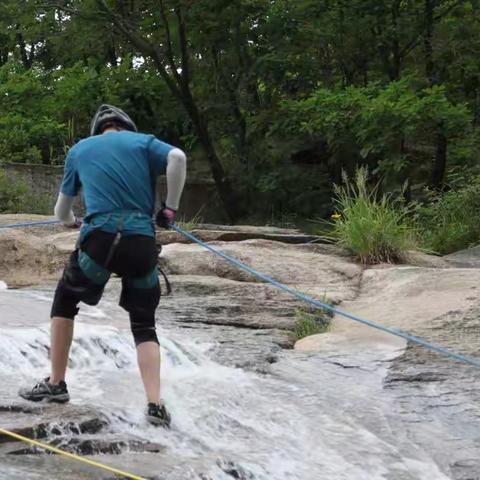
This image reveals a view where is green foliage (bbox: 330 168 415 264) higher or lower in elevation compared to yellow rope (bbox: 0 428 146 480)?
higher

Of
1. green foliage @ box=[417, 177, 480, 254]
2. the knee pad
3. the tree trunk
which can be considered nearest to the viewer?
the knee pad

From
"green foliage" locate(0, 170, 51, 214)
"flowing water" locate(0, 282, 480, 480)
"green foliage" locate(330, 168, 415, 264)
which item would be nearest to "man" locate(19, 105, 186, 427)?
"flowing water" locate(0, 282, 480, 480)

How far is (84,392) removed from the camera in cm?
481

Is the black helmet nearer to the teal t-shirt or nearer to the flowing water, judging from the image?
the teal t-shirt

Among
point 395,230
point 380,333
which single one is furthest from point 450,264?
point 380,333

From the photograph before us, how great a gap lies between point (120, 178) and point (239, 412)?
1.54m

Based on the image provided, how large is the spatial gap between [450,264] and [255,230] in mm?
2762

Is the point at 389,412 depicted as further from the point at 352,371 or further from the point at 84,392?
the point at 84,392

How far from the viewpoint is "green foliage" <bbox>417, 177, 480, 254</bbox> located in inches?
474

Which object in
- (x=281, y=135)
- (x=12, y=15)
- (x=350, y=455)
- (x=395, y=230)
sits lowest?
(x=350, y=455)

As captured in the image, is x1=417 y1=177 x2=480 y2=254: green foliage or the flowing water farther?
x1=417 y1=177 x2=480 y2=254: green foliage

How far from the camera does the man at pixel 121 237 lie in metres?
4.20

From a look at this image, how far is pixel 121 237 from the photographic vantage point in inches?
164

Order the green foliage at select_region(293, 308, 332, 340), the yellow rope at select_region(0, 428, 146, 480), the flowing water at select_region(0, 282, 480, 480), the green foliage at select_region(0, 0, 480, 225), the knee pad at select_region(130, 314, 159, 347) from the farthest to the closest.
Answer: the green foliage at select_region(0, 0, 480, 225), the green foliage at select_region(293, 308, 332, 340), the knee pad at select_region(130, 314, 159, 347), the flowing water at select_region(0, 282, 480, 480), the yellow rope at select_region(0, 428, 146, 480)
